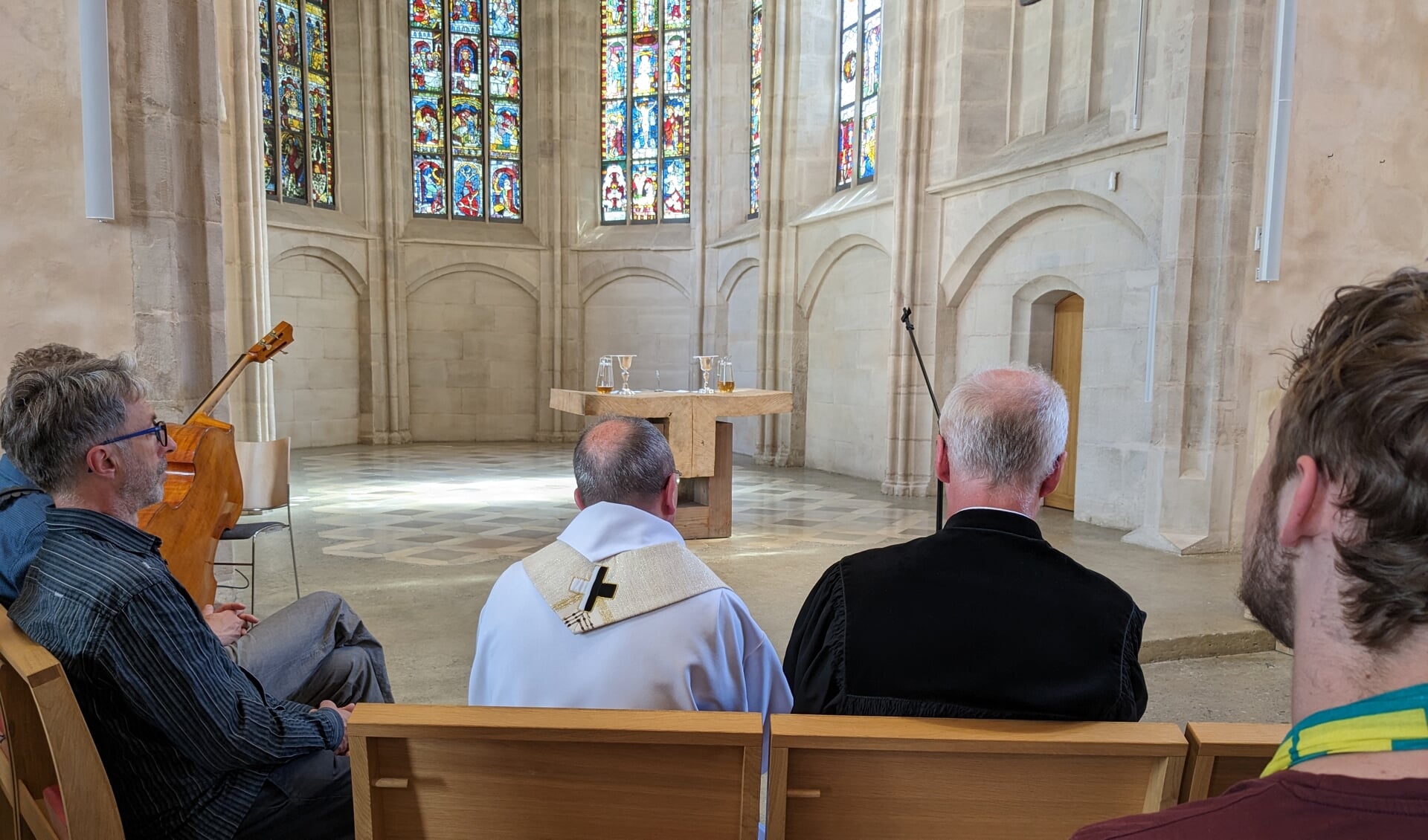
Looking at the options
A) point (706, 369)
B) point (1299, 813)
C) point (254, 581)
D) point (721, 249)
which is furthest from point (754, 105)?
point (1299, 813)

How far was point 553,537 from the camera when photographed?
6762mm

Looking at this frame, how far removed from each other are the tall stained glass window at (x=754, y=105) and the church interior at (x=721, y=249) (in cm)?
4

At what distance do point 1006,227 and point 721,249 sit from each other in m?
5.78

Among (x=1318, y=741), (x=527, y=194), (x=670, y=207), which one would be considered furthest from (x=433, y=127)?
(x=1318, y=741)

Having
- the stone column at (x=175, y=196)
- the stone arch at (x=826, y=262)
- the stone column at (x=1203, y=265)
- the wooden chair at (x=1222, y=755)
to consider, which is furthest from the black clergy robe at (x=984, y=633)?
the stone arch at (x=826, y=262)

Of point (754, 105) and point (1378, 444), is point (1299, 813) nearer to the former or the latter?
point (1378, 444)

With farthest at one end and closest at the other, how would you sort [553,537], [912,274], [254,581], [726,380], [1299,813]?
[912,274] < [726,380] < [553,537] < [254,581] < [1299,813]

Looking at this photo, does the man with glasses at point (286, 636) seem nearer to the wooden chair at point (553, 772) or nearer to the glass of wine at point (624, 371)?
the wooden chair at point (553, 772)

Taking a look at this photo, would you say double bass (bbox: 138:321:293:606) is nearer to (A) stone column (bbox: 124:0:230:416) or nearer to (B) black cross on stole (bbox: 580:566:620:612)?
(A) stone column (bbox: 124:0:230:416)

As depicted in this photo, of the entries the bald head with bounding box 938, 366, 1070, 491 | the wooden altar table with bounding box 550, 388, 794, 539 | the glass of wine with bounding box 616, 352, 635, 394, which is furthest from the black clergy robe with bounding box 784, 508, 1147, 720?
the glass of wine with bounding box 616, 352, 635, 394

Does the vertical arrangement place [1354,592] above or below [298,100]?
below

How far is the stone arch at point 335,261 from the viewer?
520 inches

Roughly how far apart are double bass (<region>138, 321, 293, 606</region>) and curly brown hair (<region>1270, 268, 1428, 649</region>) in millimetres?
3445

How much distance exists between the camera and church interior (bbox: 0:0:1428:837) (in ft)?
15.1
